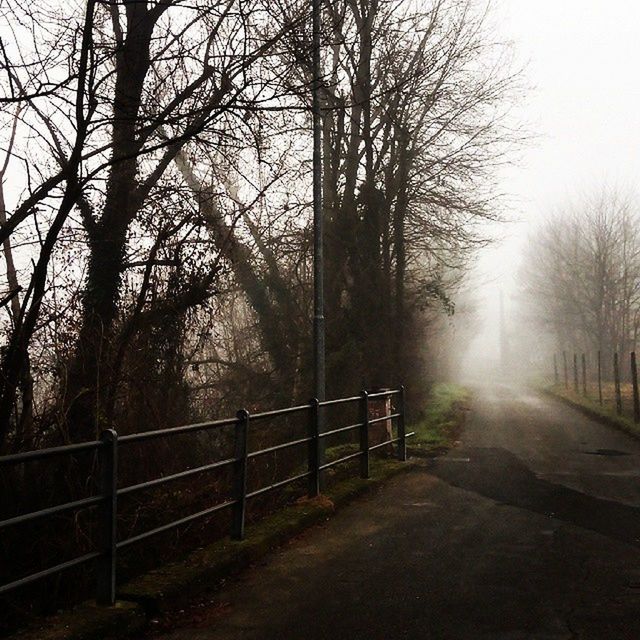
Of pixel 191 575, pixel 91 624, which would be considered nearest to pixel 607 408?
pixel 191 575

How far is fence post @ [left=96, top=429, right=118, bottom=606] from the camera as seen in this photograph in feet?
16.2

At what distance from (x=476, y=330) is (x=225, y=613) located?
81036 millimetres

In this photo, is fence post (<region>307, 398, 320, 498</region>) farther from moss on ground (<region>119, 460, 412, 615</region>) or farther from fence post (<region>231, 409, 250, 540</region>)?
fence post (<region>231, 409, 250, 540</region>)

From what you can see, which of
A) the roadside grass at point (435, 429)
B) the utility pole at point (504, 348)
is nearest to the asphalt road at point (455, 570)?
the roadside grass at point (435, 429)

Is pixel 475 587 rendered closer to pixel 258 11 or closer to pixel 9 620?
pixel 9 620

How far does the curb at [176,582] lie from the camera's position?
4590mm

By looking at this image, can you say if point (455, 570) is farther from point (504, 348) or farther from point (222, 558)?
point (504, 348)

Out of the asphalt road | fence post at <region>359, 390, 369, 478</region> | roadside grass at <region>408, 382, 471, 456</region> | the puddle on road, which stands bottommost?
the puddle on road

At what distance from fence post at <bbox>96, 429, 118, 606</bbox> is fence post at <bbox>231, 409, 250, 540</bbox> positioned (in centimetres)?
196

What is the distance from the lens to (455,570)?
6473 mm

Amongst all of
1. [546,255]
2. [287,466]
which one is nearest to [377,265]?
[287,466]

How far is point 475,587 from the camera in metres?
5.93

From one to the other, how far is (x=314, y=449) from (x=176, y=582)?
3658mm

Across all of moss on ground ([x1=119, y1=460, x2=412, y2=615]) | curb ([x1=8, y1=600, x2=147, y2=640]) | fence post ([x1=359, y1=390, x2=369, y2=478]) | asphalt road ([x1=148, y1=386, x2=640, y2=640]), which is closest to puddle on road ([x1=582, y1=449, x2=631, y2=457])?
asphalt road ([x1=148, y1=386, x2=640, y2=640])
